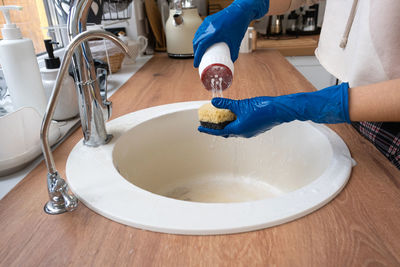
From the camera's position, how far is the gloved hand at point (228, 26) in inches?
29.9

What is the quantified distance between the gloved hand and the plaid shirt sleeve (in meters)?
0.43

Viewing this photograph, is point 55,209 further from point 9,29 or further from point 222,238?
point 9,29

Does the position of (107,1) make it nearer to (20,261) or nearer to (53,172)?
(53,172)

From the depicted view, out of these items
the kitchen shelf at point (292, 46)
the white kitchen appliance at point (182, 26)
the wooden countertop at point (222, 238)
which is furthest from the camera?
the kitchen shelf at point (292, 46)

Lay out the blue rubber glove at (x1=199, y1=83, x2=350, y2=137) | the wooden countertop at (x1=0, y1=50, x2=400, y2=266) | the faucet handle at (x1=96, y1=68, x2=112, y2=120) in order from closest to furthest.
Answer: the wooden countertop at (x1=0, y1=50, x2=400, y2=266) → the blue rubber glove at (x1=199, y1=83, x2=350, y2=137) → the faucet handle at (x1=96, y1=68, x2=112, y2=120)

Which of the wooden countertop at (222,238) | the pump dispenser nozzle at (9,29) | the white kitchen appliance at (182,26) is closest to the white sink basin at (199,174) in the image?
the wooden countertop at (222,238)

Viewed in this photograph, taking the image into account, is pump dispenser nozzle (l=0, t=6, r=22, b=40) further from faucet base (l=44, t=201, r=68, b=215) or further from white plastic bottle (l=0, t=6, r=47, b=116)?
faucet base (l=44, t=201, r=68, b=215)

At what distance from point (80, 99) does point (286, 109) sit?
48 cm

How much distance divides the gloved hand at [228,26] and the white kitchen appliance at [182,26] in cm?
69

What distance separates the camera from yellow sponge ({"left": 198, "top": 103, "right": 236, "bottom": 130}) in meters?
0.73

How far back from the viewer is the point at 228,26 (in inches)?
32.8

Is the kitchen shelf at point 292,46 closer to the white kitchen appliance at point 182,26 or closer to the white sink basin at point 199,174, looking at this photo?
the white kitchen appliance at point 182,26

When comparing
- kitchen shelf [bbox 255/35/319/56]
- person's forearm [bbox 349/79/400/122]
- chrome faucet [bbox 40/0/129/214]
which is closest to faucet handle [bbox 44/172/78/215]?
chrome faucet [bbox 40/0/129/214]

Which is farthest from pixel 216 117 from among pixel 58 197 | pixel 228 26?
pixel 58 197
